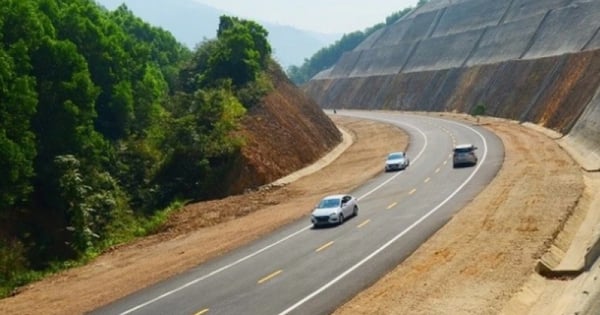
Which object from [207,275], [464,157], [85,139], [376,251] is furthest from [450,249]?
[85,139]

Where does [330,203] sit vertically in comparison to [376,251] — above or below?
above

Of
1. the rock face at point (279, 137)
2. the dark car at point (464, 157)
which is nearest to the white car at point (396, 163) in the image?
the dark car at point (464, 157)

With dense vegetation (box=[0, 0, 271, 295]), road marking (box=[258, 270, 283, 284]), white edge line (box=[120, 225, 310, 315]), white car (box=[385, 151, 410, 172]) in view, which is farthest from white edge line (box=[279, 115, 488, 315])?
dense vegetation (box=[0, 0, 271, 295])

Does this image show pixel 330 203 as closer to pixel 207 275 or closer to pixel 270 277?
pixel 207 275

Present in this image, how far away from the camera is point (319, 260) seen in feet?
83.8

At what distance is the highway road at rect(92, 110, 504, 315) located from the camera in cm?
2109

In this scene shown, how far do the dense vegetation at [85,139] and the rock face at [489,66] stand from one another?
28.0m

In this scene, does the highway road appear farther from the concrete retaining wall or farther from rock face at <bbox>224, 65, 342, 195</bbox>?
the concrete retaining wall

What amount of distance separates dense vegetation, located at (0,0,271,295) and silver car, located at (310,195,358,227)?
37.6ft

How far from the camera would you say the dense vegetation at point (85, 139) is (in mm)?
33312

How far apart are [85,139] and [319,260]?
19.7m

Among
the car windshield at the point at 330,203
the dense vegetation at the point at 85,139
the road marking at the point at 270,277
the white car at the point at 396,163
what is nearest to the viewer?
the road marking at the point at 270,277

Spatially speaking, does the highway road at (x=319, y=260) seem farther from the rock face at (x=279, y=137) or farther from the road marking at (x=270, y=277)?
the rock face at (x=279, y=137)

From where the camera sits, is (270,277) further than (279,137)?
No
